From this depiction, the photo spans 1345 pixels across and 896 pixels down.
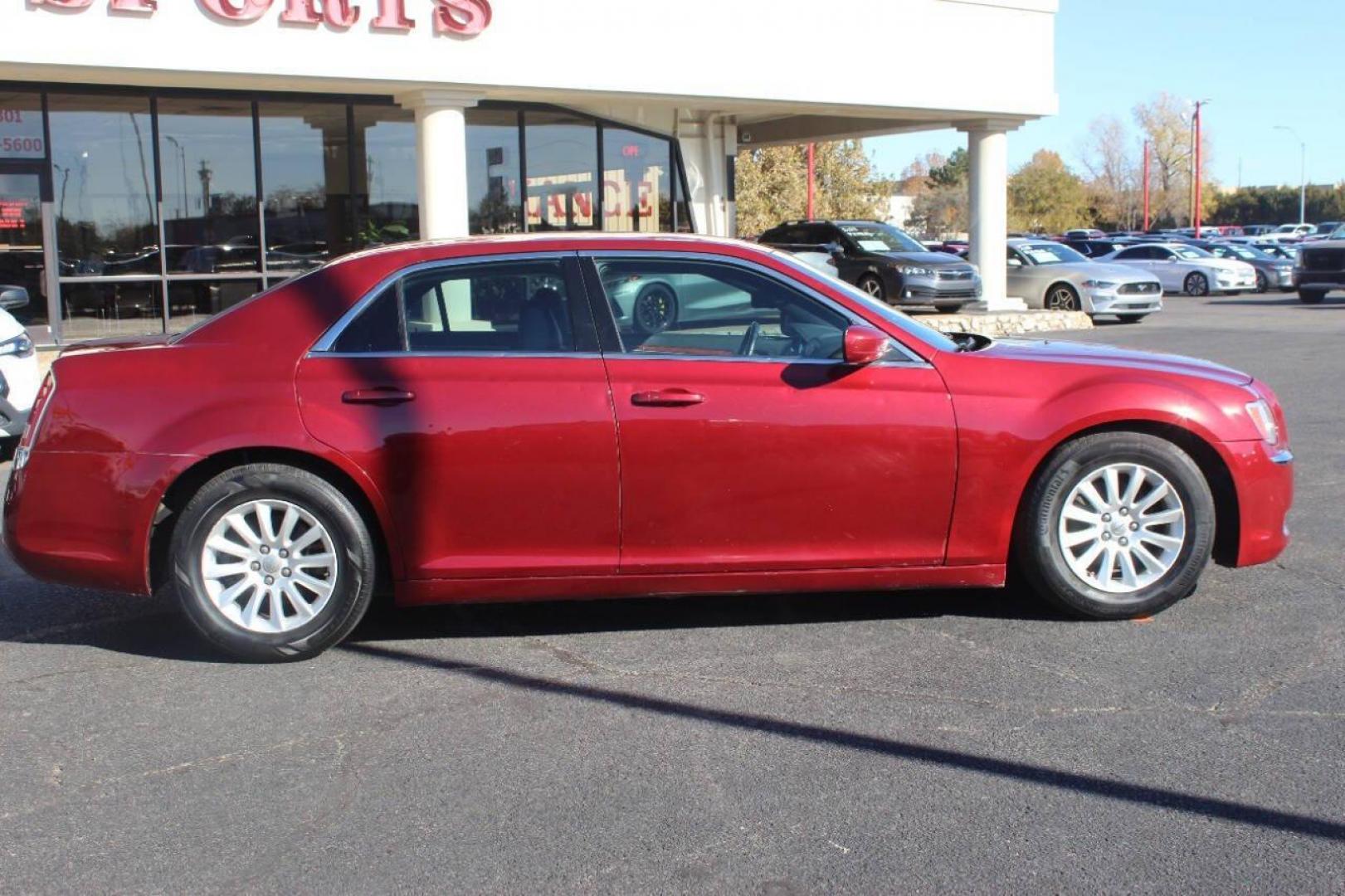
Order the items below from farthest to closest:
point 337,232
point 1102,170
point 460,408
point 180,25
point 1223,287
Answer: point 1102,170, point 1223,287, point 337,232, point 180,25, point 460,408

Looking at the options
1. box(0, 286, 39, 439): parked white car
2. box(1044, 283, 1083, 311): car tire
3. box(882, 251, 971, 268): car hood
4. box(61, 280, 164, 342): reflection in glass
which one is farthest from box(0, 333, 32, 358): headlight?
box(1044, 283, 1083, 311): car tire

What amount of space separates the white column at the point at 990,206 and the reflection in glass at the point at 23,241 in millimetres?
13474

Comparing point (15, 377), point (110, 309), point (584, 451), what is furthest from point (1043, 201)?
point (584, 451)

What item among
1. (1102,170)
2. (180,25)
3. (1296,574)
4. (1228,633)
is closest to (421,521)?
(1228,633)

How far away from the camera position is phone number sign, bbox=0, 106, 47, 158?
672 inches

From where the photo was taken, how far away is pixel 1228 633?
18.6ft

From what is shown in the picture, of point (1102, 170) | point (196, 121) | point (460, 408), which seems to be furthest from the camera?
point (1102, 170)

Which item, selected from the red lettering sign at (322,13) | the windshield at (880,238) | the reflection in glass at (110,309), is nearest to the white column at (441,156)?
the red lettering sign at (322,13)

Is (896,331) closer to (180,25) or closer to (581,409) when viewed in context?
(581,409)

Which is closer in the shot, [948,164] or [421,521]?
[421,521]

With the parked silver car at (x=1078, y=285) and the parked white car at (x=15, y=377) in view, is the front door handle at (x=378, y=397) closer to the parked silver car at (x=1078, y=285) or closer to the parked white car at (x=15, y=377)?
the parked white car at (x=15, y=377)

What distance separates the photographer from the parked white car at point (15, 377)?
32.7 ft

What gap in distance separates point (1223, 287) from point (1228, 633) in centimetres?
3071

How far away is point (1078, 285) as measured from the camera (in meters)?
24.9
